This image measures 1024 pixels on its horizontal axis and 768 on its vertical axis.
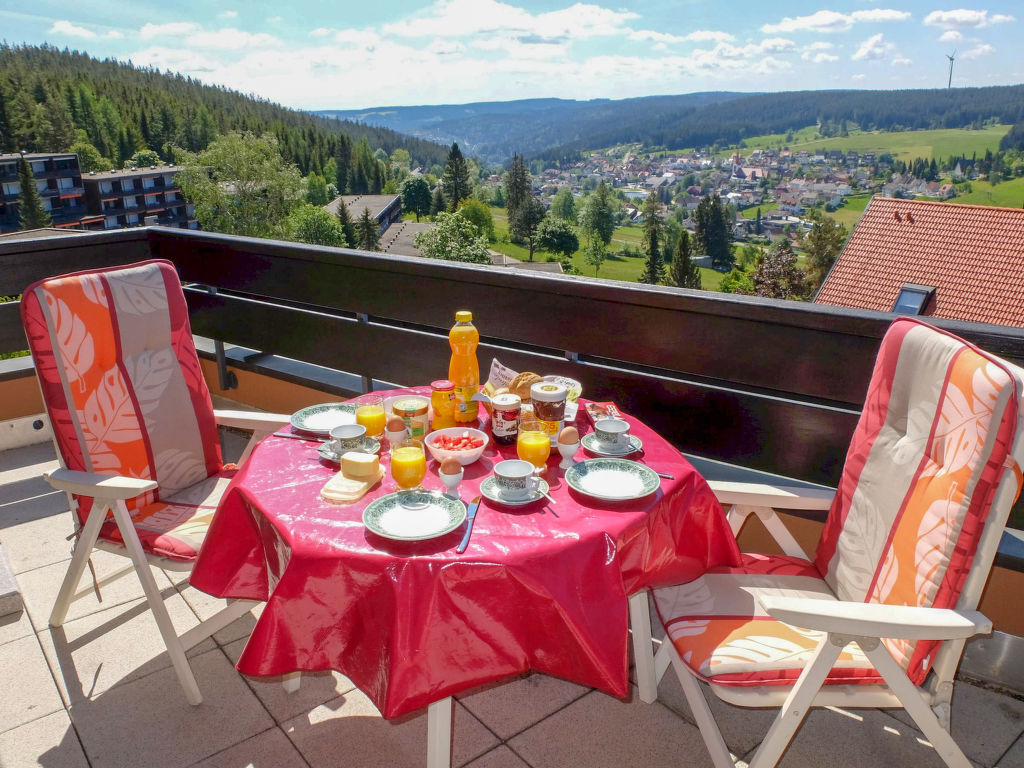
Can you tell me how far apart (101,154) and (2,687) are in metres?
77.2

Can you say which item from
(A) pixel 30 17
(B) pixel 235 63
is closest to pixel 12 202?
(A) pixel 30 17

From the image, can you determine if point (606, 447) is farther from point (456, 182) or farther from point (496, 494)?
point (456, 182)

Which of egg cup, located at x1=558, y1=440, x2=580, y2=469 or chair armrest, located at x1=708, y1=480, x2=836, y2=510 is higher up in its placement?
→ egg cup, located at x1=558, y1=440, x2=580, y2=469

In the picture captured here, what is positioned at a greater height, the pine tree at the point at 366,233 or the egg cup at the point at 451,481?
the egg cup at the point at 451,481

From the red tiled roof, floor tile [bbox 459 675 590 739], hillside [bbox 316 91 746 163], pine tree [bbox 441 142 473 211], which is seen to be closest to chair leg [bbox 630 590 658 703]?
floor tile [bbox 459 675 590 739]

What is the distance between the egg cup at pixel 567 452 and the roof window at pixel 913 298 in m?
19.6

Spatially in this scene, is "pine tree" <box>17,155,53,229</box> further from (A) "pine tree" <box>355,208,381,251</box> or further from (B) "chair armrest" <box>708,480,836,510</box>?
(B) "chair armrest" <box>708,480,836,510</box>

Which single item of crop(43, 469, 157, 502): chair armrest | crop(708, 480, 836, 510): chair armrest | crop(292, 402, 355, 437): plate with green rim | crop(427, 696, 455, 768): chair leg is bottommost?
crop(427, 696, 455, 768): chair leg

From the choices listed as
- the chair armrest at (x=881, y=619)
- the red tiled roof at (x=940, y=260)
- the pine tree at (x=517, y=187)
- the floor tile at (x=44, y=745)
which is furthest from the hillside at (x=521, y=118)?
the chair armrest at (x=881, y=619)

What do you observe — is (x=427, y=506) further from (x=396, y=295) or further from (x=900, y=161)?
(x=900, y=161)

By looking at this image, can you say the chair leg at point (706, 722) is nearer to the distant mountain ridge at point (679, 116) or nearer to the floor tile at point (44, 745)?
the floor tile at point (44, 745)

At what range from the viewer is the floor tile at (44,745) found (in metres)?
1.74

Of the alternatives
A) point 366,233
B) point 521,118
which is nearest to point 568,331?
point 366,233

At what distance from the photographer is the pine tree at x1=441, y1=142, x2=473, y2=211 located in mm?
69938
